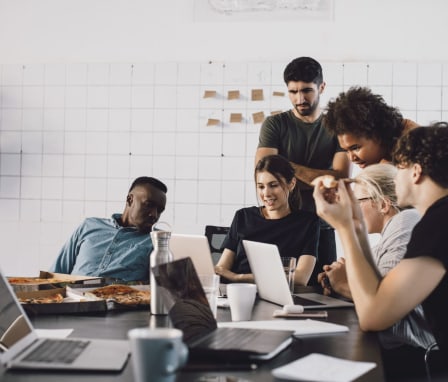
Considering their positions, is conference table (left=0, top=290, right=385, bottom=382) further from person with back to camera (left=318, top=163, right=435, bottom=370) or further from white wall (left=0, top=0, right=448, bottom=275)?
white wall (left=0, top=0, right=448, bottom=275)

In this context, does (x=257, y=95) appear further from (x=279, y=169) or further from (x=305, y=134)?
(x=279, y=169)

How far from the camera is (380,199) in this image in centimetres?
214

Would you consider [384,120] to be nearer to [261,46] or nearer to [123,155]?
[261,46]

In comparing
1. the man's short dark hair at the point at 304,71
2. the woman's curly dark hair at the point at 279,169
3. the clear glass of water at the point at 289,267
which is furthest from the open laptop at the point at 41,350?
the man's short dark hair at the point at 304,71

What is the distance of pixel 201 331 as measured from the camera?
4.33 ft

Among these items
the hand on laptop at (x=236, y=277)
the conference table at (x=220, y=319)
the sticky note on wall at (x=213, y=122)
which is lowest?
the hand on laptop at (x=236, y=277)

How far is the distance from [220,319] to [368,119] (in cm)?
122

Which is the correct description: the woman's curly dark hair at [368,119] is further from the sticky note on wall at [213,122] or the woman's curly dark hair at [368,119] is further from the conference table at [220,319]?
the sticky note on wall at [213,122]

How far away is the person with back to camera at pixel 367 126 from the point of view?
2.56 meters

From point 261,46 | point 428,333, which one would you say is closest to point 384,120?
point 428,333

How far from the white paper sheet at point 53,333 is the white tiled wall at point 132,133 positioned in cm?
261

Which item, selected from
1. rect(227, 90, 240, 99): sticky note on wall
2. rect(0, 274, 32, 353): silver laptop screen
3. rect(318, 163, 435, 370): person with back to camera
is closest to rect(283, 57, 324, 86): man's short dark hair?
rect(227, 90, 240, 99): sticky note on wall

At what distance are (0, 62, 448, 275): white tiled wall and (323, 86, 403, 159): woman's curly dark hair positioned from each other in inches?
53.1

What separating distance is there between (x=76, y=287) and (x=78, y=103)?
2319mm
